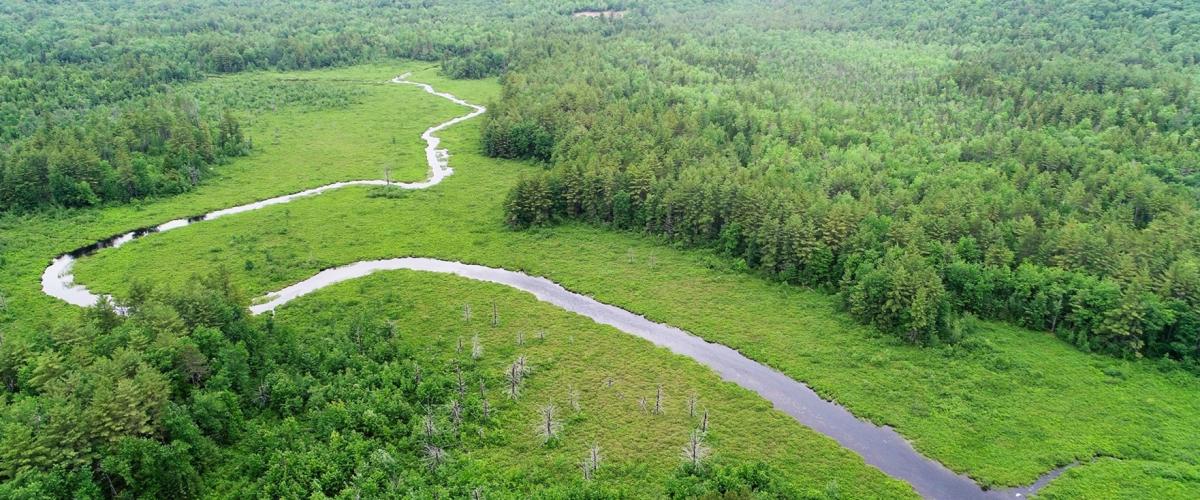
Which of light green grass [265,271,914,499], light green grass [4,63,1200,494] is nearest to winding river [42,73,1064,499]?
light green grass [4,63,1200,494]

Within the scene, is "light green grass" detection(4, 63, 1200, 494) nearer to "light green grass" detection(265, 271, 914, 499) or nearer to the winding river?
the winding river

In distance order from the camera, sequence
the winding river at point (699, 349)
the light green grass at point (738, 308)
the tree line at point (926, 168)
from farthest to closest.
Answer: the tree line at point (926, 168)
the light green grass at point (738, 308)
the winding river at point (699, 349)

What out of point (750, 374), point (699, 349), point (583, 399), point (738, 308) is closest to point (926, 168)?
point (738, 308)

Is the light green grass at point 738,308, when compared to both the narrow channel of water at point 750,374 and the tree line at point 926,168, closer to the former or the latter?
the narrow channel of water at point 750,374

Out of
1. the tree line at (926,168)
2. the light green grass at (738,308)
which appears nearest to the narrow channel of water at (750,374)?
the light green grass at (738,308)

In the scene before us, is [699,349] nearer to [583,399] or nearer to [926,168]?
[583,399]
